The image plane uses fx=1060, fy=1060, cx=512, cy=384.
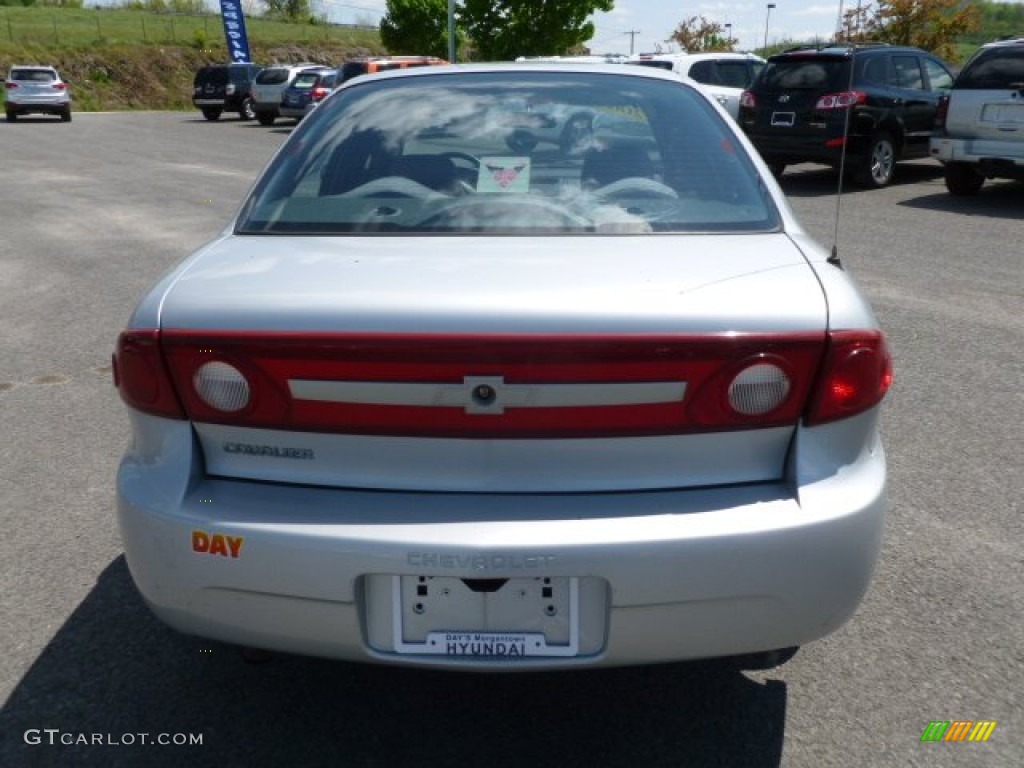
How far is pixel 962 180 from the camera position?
40.5 feet

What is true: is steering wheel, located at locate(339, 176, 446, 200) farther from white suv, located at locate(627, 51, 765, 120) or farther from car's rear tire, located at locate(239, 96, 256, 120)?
car's rear tire, located at locate(239, 96, 256, 120)

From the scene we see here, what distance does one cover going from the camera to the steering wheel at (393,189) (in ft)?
9.77

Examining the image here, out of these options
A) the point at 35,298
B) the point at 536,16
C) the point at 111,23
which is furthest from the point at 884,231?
the point at 111,23

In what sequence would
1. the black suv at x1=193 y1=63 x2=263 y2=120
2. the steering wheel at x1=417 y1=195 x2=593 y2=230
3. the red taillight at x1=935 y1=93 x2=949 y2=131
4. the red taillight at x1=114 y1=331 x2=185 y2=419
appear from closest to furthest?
the red taillight at x1=114 y1=331 x2=185 y2=419 < the steering wheel at x1=417 y1=195 x2=593 y2=230 < the red taillight at x1=935 y1=93 x2=949 y2=131 < the black suv at x1=193 y1=63 x2=263 y2=120

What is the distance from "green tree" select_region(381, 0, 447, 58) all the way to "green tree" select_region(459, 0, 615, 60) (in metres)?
10.4

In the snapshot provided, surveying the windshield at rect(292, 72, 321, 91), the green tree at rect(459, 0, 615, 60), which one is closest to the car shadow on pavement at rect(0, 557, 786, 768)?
the windshield at rect(292, 72, 321, 91)

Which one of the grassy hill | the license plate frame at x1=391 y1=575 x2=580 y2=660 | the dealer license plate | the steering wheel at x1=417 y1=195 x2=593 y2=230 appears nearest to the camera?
the license plate frame at x1=391 y1=575 x2=580 y2=660

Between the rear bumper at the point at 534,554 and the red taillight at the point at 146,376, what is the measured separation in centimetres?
6

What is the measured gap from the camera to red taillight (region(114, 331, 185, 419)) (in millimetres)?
2311

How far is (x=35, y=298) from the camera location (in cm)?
767

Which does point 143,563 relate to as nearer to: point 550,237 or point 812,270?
point 550,237

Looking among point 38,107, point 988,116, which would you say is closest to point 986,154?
point 988,116

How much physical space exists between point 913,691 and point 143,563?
1.95 metres

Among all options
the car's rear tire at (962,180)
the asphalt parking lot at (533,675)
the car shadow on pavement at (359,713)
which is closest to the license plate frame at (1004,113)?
the car's rear tire at (962,180)
